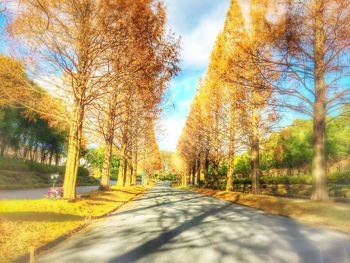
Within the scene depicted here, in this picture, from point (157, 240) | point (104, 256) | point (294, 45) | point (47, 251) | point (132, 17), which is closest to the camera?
point (104, 256)

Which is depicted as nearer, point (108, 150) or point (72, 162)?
point (72, 162)

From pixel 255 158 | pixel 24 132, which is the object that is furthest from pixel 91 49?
pixel 24 132

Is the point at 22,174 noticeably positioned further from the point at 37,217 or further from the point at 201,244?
the point at 201,244

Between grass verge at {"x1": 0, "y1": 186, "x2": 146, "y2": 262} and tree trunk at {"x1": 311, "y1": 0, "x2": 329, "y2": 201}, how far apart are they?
8.61 metres

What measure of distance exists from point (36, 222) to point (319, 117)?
1139 centimetres

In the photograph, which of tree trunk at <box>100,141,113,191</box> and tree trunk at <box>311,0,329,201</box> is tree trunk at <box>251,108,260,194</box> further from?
tree trunk at <box>100,141,113,191</box>

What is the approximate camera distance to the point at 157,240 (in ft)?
24.4

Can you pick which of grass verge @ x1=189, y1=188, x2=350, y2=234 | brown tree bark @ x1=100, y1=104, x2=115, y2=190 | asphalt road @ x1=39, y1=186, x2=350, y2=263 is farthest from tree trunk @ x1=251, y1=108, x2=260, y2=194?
asphalt road @ x1=39, y1=186, x2=350, y2=263

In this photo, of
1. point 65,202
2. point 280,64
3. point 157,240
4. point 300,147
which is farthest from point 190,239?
point 300,147

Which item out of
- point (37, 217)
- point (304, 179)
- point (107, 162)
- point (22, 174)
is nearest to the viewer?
point (37, 217)

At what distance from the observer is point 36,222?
846 centimetres

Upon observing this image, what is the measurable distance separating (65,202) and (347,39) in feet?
39.2

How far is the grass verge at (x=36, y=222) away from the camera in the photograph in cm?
635

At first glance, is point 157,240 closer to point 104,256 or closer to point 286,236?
point 104,256
